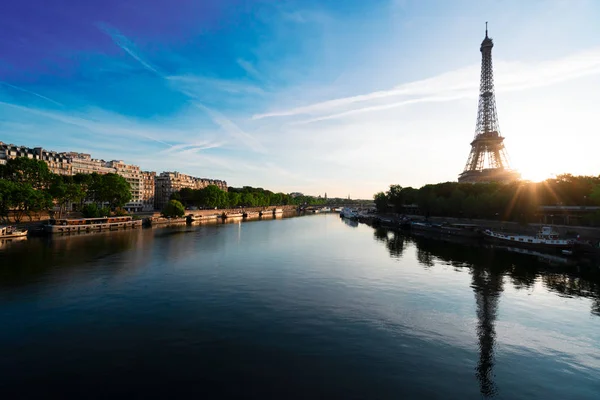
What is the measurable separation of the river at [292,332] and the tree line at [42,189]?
117 feet

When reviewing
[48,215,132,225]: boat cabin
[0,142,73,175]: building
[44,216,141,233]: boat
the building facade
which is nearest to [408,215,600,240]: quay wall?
[44,216,141,233]: boat

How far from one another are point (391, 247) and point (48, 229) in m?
64.3

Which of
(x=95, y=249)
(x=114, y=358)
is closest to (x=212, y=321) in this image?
(x=114, y=358)

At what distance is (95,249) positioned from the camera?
44906mm

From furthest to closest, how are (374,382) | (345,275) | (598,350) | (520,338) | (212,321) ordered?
(345,275)
(212,321)
(520,338)
(598,350)
(374,382)

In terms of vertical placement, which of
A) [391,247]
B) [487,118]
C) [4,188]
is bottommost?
[391,247]

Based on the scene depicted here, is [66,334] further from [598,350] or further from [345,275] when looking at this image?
[598,350]

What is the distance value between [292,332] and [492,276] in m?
25.5

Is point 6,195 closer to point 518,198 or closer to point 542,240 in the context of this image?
point 542,240

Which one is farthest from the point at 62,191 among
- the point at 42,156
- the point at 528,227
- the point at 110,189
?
the point at 528,227

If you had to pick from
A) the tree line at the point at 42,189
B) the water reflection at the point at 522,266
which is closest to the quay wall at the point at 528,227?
the water reflection at the point at 522,266

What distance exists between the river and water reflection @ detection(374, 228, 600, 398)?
146 mm

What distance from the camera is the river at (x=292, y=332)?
1270 centimetres

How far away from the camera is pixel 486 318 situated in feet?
67.3
